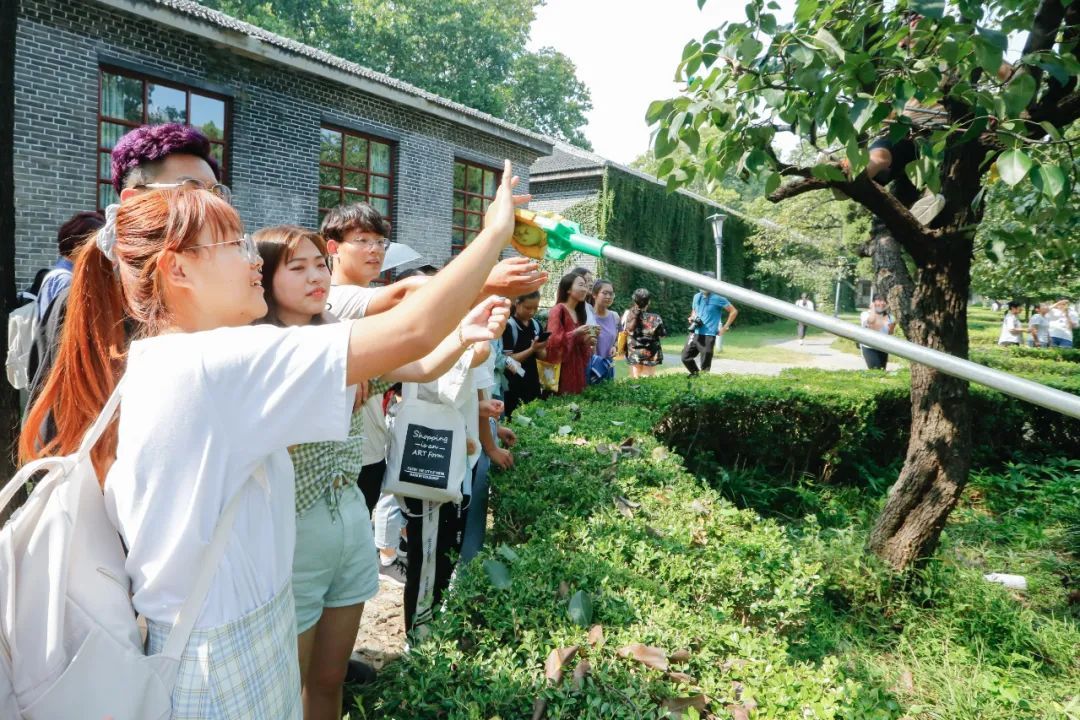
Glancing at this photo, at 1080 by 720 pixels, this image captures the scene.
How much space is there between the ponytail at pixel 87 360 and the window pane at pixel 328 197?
11.7 meters

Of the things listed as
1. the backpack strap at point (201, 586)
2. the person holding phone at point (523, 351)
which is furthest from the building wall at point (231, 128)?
the backpack strap at point (201, 586)

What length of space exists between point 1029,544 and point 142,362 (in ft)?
20.0

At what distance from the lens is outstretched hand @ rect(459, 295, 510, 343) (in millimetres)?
1830

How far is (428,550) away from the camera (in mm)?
3160

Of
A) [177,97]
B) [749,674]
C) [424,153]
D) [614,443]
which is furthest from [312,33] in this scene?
[749,674]

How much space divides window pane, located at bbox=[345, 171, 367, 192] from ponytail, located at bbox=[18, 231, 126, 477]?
1215cm

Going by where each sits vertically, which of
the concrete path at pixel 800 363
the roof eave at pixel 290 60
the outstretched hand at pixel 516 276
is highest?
the roof eave at pixel 290 60

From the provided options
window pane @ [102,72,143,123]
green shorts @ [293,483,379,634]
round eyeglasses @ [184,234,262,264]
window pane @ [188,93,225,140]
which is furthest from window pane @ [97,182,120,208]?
round eyeglasses @ [184,234,262,264]

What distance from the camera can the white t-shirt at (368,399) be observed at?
2.75 meters

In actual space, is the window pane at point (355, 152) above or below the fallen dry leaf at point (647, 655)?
above

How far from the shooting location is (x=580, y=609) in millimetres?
1999

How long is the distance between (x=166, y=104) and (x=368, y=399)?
922 centimetres

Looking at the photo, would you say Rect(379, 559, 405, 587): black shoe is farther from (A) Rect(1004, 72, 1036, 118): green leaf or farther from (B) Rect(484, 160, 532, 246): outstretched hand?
(A) Rect(1004, 72, 1036, 118): green leaf

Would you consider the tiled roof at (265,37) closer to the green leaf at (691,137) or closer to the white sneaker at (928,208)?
the green leaf at (691,137)
